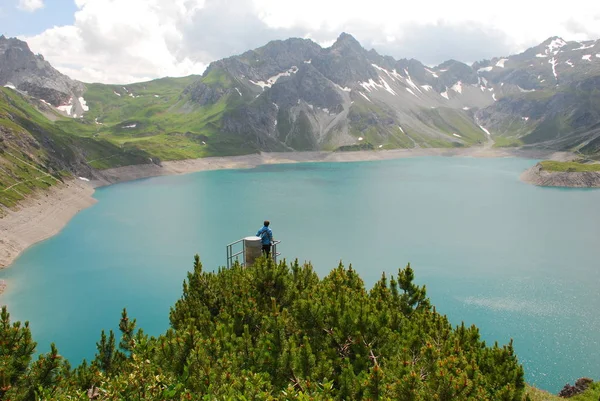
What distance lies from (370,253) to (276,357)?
5374cm

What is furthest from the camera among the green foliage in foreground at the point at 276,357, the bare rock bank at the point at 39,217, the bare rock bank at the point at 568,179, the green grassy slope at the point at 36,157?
the bare rock bank at the point at 568,179

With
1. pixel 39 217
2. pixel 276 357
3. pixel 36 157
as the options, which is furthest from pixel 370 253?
pixel 36 157

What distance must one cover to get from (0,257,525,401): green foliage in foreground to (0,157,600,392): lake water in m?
23.9

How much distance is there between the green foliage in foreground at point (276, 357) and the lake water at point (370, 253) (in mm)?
23874

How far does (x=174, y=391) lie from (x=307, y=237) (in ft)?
211

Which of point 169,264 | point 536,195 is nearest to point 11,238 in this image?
point 169,264

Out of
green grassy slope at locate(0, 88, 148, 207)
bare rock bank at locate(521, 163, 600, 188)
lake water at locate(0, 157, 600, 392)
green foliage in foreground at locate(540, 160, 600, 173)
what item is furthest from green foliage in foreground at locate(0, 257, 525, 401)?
green foliage in foreground at locate(540, 160, 600, 173)

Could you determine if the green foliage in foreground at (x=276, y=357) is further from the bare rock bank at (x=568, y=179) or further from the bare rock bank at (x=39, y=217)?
Answer: the bare rock bank at (x=568, y=179)

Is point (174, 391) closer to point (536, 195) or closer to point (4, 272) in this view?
point (4, 272)

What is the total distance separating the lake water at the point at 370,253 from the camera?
4188cm

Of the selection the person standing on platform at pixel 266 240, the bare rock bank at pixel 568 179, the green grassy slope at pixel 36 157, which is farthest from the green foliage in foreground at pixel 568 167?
the green grassy slope at pixel 36 157

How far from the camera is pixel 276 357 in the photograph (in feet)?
44.6

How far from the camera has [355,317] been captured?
1469cm

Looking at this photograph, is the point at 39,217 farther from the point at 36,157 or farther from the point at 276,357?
the point at 276,357
